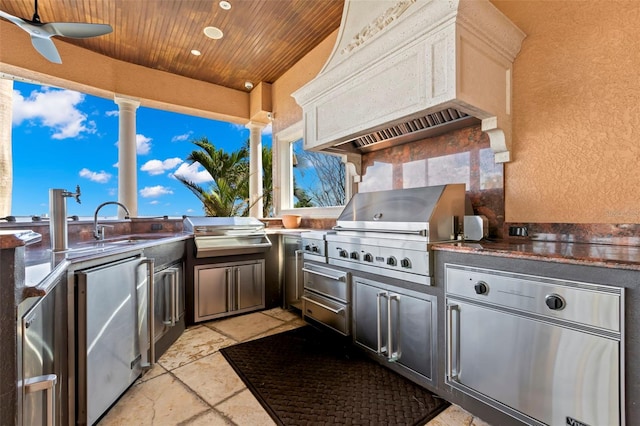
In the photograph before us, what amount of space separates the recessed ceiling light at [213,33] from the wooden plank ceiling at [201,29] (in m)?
0.05

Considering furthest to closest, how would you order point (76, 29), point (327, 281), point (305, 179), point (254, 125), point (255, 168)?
point (254, 125) < point (255, 168) < point (305, 179) < point (327, 281) < point (76, 29)

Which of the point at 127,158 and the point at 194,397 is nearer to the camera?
the point at 194,397

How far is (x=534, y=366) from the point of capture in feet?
4.22

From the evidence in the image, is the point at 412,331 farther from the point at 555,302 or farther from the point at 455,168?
the point at 455,168

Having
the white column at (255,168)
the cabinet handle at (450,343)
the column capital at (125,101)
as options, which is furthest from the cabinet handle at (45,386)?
the column capital at (125,101)

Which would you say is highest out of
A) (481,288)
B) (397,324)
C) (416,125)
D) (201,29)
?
(201,29)

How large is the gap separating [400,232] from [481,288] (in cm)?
63

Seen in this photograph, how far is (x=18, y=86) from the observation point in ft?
12.7

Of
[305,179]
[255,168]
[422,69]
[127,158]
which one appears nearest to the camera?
[422,69]

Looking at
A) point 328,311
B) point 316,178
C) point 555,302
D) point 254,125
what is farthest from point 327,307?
point 254,125

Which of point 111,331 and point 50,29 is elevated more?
point 50,29

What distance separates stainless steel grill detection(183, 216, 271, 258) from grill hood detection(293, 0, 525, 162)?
4.88 ft

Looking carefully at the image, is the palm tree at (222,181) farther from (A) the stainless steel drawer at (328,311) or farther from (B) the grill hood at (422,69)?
(B) the grill hood at (422,69)

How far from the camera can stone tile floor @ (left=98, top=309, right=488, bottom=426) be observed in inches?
61.1
